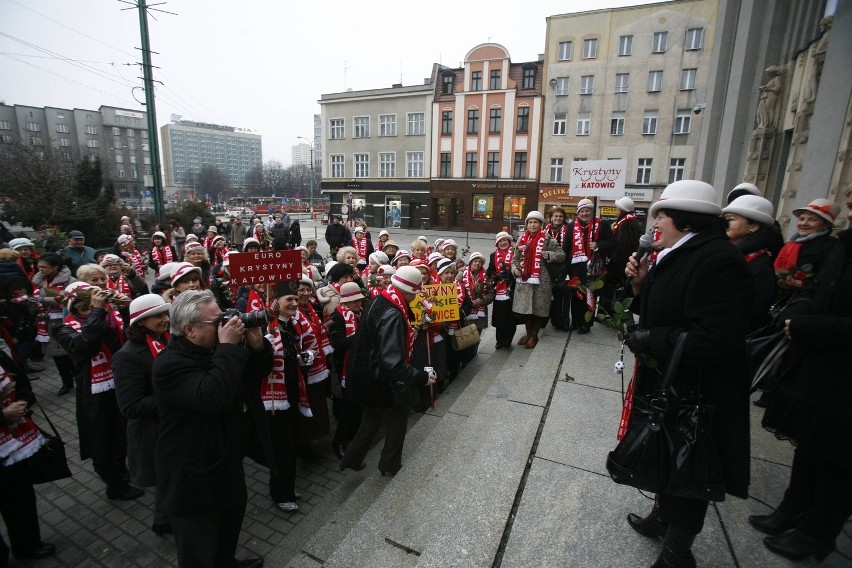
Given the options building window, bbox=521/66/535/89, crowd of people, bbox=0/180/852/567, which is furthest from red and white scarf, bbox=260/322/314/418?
building window, bbox=521/66/535/89

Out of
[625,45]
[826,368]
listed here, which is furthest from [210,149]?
[826,368]

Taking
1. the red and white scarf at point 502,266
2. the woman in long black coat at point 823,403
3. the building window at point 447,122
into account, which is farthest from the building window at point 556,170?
the woman in long black coat at point 823,403

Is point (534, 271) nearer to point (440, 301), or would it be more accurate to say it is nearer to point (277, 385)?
point (440, 301)

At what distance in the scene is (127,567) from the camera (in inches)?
125

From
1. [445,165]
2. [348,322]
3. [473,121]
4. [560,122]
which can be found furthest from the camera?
[445,165]

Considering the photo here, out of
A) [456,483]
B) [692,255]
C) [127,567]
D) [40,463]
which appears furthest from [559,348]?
[40,463]

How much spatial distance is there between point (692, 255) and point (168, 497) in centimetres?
307

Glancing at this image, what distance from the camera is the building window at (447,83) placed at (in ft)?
113

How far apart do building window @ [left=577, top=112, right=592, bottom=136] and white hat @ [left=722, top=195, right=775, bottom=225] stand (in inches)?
1204

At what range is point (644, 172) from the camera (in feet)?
96.8

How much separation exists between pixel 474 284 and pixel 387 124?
3380 centimetres

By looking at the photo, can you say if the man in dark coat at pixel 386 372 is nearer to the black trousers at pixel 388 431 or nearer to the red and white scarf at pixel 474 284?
the black trousers at pixel 388 431

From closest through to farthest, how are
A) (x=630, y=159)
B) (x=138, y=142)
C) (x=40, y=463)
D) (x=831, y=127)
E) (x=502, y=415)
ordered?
(x=40, y=463) < (x=502, y=415) < (x=831, y=127) < (x=630, y=159) < (x=138, y=142)

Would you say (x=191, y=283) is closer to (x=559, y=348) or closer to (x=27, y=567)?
(x=27, y=567)
